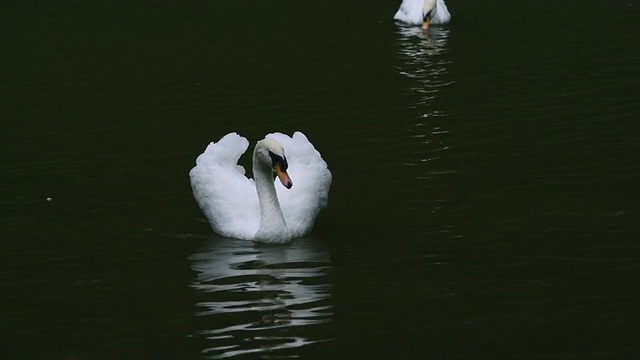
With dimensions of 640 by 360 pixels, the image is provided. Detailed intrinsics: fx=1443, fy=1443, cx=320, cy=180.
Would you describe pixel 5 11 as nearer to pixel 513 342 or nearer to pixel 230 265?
pixel 230 265

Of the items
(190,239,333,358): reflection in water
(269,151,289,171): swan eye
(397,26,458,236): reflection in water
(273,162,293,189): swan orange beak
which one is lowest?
(190,239,333,358): reflection in water

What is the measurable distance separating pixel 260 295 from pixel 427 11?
690 inches

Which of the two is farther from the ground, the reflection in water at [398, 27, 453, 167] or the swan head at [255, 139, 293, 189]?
the swan head at [255, 139, 293, 189]

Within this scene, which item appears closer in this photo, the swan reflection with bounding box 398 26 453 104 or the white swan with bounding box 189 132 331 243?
the white swan with bounding box 189 132 331 243

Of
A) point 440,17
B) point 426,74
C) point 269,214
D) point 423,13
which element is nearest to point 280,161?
point 269,214

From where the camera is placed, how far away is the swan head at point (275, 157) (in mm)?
13070

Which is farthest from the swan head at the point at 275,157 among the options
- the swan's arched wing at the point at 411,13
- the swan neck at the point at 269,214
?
the swan's arched wing at the point at 411,13

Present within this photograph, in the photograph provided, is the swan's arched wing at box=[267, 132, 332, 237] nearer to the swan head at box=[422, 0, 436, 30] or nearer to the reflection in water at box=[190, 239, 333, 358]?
the reflection in water at box=[190, 239, 333, 358]

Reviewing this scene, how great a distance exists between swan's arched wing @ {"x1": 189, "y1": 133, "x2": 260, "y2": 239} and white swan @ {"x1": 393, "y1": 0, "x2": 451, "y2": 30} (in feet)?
47.7

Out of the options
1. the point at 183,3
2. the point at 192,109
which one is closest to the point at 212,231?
the point at 192,109

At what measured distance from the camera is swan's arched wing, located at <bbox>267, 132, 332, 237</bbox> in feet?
44.5

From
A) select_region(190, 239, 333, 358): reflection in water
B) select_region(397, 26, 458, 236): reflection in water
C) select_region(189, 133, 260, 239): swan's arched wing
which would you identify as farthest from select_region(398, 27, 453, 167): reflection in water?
select_region(190, 239, 333, 358): reflection in water

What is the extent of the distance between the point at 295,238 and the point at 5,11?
20.5 m

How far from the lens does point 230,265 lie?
41.5ft
